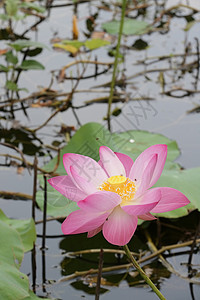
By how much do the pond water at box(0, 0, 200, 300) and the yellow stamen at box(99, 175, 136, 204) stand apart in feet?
1.35

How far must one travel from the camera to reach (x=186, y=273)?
1193mm

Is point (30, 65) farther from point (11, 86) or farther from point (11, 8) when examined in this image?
point (11, 8)

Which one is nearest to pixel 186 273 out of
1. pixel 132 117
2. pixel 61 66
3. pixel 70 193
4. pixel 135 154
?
pixel 135 154

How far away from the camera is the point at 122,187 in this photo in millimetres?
598

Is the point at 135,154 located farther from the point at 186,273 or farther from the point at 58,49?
the point at 58,49

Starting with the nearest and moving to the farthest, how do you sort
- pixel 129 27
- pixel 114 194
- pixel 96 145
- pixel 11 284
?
pixel 114 194 < pixel 11 284 < pixel 96 145 < pixel 129 27

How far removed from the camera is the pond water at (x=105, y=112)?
3.87 feet

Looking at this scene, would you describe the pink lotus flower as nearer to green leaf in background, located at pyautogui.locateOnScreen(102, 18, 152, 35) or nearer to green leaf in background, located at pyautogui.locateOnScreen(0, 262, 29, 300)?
green leaf in background, located at pyautogui.locateOnScreen(0, 262, 29, 300)

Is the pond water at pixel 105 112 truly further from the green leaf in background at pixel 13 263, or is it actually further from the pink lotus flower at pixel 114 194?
the pink lotus flower at pixel 114 194

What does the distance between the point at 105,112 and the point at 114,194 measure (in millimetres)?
1485

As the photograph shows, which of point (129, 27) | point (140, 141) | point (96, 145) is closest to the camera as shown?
point (96, 145)

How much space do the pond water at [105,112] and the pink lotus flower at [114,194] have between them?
Result: 411 millimetres

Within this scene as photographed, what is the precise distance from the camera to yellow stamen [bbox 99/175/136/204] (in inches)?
23.3

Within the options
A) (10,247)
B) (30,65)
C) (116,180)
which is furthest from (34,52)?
(116,180)
